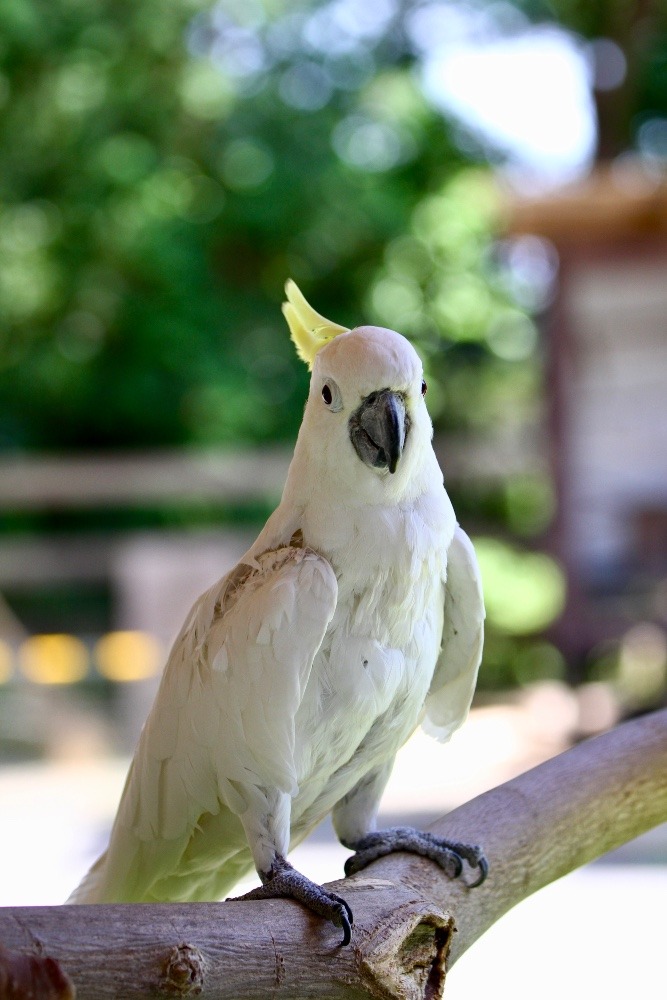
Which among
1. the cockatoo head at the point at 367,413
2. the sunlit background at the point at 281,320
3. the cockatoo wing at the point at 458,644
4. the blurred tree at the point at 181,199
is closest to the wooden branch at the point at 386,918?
the cockatoo wing at the point at 458,644

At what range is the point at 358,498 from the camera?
1355 millimetres

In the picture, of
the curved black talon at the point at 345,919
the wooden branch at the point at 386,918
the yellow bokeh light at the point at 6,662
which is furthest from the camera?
the yellow bokeh light at the point at 6,662

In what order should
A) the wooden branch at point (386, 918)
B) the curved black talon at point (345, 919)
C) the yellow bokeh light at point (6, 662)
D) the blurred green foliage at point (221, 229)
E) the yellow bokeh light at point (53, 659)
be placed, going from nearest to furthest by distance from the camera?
the wooden branch at point (386, 918)
the curved black talon at point (345, 919)
the yellow bokeh light at point (6, 662)
the yellow bokeh light at point (53, 659)
the blurred green foliage at point (221, 229)

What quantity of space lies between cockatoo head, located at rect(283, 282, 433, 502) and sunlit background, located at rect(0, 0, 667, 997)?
371 cm

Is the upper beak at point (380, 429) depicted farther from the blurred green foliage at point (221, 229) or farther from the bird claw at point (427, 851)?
the blurred green foliage at point (221, 229)

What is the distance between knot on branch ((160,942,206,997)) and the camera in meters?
1.06

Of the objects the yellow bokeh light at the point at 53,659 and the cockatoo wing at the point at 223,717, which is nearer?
the cockatoo wing at the point at 223,717

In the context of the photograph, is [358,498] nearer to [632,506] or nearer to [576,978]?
[576,978]

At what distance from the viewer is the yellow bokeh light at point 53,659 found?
5.05 m

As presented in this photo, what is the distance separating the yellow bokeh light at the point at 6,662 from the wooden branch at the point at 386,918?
3817 mm

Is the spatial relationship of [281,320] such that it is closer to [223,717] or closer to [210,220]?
[210,220]

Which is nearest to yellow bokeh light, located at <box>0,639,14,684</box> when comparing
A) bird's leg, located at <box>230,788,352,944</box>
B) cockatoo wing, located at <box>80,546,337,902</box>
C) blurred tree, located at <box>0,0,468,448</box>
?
blurred tree, located at <box>0,0,468,448</box>

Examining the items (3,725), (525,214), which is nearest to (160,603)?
(3,725)

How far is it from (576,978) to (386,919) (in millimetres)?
1979
